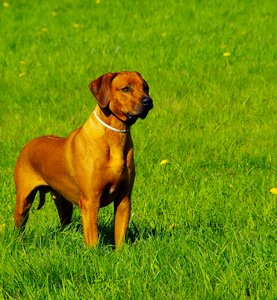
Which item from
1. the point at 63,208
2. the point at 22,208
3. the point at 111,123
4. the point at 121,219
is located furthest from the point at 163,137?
the point at 111,123

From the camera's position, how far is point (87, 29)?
13.2m

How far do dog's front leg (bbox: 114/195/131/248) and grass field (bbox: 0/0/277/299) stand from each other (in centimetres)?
11

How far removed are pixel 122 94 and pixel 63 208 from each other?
1.35 meters

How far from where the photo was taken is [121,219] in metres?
5.47

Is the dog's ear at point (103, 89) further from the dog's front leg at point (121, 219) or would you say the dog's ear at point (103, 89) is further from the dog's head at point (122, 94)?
the dog's front leg at point (121, 219)

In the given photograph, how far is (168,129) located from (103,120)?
3.36 m

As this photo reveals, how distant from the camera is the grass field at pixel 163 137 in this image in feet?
14.9

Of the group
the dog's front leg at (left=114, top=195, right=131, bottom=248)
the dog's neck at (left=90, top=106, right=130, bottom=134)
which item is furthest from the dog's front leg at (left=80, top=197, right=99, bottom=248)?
the dog's neck at (left=90, top=106, right=130, bottom=134)

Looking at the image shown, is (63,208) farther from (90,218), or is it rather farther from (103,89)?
(103,89)

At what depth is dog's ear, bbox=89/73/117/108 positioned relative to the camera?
17.0 ft

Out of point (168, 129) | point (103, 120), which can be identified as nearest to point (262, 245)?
point (103, 120)

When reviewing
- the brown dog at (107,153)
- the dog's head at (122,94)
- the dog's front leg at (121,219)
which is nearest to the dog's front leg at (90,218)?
the brown dog at (107,153)

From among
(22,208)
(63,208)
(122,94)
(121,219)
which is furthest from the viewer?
(63,208)

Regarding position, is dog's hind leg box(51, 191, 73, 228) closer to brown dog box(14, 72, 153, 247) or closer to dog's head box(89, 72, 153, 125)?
brown dog box(14, 72, 153, 247)
